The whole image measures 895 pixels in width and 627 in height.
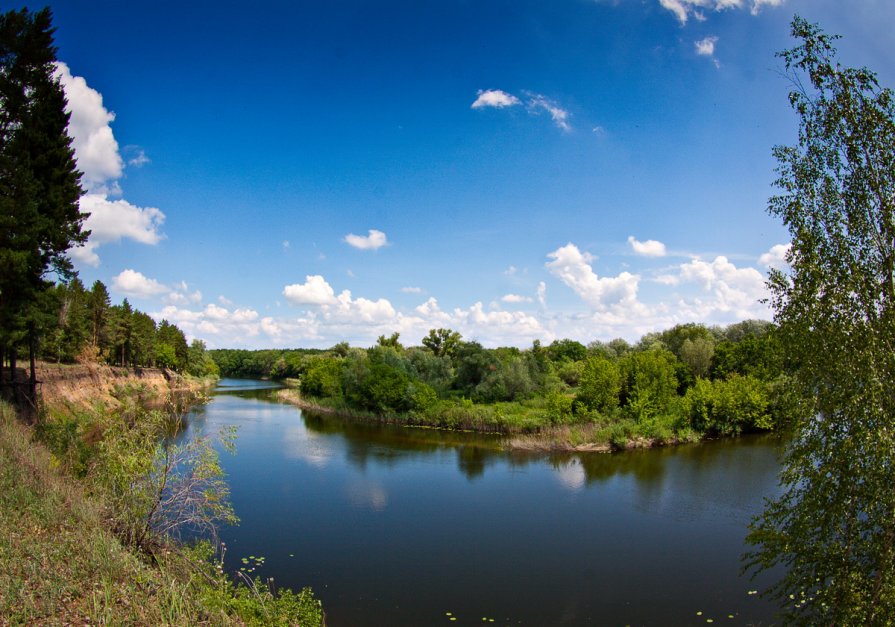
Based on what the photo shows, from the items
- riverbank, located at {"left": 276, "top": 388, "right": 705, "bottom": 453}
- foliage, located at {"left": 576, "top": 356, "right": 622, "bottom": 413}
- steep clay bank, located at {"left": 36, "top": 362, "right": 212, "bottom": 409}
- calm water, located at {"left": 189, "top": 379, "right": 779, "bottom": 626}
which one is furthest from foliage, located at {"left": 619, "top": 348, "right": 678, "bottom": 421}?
steep clay bank, located at {"left": 36, "top": 362, "right": 212, "bottom": 409}

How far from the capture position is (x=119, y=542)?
9.30 meters

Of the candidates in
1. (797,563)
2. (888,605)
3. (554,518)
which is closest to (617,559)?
(554,518)

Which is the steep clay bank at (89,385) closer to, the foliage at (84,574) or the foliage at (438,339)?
the foliage at (84,574)

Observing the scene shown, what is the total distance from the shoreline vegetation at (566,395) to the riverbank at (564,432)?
0.26 feet

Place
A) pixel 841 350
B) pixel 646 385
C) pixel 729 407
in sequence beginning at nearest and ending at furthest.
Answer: pixel 841 350 < pixel 729 407 < pixel 646 385

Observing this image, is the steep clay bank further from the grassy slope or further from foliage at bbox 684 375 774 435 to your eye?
foliage at bbox 684 375 774 435

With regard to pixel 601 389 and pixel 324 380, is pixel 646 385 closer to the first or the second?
pixel 601 389

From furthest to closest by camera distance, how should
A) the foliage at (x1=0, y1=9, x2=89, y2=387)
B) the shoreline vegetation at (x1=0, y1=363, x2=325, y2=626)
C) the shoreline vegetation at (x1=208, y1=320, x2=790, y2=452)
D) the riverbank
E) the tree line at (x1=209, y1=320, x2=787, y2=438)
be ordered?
1. the tree line at (x1=209, y1=320, x2=787, y2=438)
2. the shoreline vegetation at (x1=208, y1=320, x2=790, y2=452)
3. the riverbank
4. the foliage at (x1=0, y1=9, x2=89, y2=387)
5. the shoreline vegetation at (x1=0, y1=363, x2=325, y2=626)

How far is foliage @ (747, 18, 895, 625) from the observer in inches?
267

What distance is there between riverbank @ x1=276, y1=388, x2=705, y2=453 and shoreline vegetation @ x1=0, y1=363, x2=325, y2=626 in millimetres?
22400

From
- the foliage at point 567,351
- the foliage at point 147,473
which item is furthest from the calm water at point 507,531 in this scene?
the foliage at point 567,351

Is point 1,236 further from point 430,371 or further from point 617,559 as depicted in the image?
point 430,371

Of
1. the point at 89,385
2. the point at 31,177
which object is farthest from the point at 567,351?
the point at 31,177

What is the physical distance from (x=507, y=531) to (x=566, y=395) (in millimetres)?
26577
